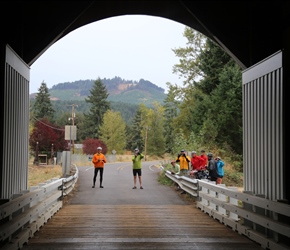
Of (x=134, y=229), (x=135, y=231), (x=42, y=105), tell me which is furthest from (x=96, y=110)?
(x=135, y=231)

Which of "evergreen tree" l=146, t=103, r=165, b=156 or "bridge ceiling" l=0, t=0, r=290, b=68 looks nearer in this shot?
"bridge ceiling" l=0, t=0, r=290, b=68

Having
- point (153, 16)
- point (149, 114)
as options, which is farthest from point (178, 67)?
point (149, 114)

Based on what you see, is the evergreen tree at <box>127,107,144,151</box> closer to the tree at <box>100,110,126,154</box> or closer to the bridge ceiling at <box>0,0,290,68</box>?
the tree at <box>100,110,126,154</box>

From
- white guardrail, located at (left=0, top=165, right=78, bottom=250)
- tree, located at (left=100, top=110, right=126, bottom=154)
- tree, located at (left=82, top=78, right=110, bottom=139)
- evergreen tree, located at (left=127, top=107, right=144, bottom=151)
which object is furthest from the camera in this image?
evergreen tree, located at (left=127, top=107, right=144, bottom=151)

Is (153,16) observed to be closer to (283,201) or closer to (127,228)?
(127,228)

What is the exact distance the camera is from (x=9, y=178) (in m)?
9.02

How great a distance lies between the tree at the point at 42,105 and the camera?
105125 millimetres

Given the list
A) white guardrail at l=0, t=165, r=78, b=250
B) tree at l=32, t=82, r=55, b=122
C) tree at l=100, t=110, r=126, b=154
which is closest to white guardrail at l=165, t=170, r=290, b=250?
white guardrail at l=0, t=165, r=78, b=250

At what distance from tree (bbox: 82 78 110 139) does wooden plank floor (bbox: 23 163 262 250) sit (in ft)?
307

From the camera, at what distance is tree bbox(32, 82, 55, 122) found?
345 feet

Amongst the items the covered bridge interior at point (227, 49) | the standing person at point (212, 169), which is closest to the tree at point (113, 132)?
the standing person at point (212, 169)

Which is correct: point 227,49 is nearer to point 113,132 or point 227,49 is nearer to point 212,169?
point 212,169

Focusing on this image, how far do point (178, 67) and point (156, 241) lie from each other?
4155cm

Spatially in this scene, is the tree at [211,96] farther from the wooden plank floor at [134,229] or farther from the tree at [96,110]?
the tree at [96,110]
